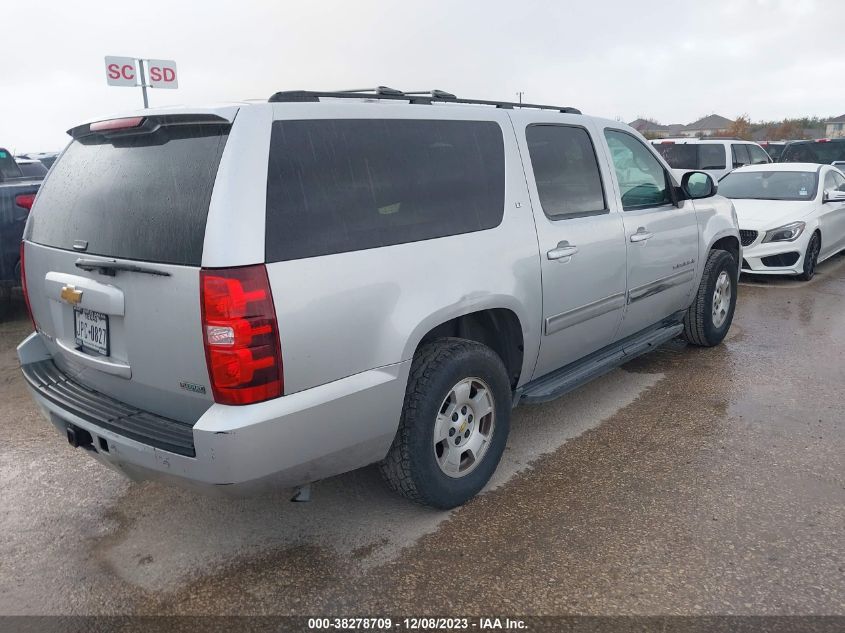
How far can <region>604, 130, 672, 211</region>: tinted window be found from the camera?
4324 millimetres

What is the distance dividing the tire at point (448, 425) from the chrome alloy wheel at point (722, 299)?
296 centimetres

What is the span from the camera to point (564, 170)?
3816 mm

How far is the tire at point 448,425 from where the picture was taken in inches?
114

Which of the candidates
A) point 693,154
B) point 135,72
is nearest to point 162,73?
point 135,72

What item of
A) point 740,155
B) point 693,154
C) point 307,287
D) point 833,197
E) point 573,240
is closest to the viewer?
point 307,287

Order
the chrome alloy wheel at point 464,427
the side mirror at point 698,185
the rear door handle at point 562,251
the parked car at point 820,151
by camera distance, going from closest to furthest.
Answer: the chrome alloy wheel at point 464,427 < the rear door handle at point 562,251 < the side mirror at point 698,185 < the parked car at point 820,151

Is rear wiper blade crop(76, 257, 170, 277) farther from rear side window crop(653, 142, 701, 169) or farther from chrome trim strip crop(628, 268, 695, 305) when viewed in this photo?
rear side window crop(653, 142, 701, 169)

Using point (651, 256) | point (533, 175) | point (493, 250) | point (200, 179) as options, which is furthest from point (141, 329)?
point (651, 256)

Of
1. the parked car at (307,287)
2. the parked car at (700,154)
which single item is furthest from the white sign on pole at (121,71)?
the parked car at (307,287)

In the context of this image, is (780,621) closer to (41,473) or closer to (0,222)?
(41,473)

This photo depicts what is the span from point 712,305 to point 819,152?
14365 millimetres

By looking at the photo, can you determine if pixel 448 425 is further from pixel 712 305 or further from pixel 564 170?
pixel 712 305

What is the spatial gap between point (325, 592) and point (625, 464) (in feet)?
6.00

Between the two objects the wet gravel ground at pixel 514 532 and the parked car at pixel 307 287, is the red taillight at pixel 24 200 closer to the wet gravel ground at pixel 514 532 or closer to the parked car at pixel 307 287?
the wet gravel ground at pixel 514 532
